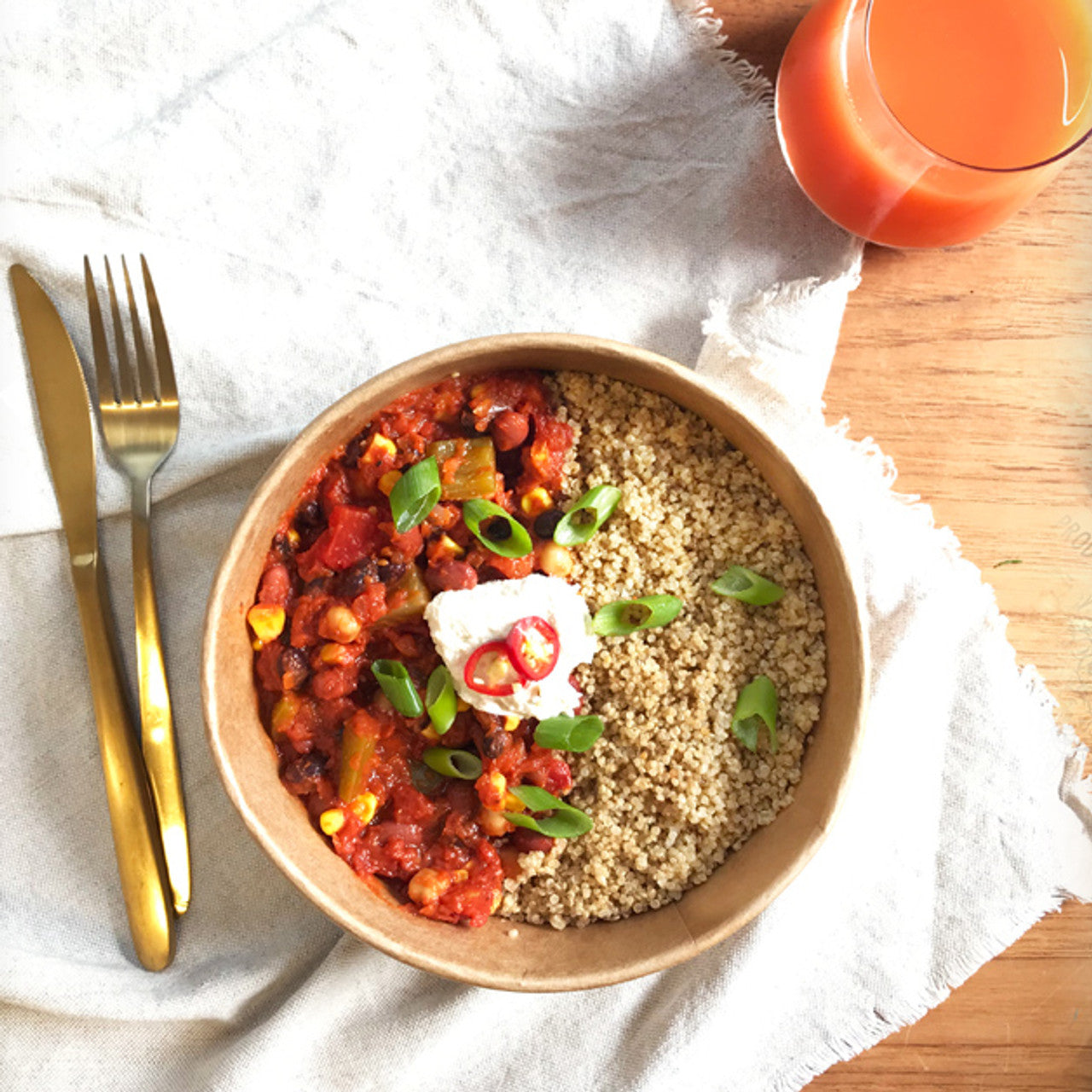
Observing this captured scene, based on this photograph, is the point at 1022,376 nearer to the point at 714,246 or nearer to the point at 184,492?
the point at 714,246

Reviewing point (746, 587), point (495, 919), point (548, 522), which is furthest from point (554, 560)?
point (495, 919)

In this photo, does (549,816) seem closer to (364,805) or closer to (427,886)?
(427,886)

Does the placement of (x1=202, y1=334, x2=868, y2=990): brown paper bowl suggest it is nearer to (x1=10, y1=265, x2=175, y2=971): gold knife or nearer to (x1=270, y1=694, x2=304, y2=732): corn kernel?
(x1=270, y1=694, x2=304, y2=732): corn kernel

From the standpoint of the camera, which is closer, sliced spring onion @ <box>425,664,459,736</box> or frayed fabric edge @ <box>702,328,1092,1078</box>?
sliced spring onion @ <box>425,664,459,736</box>

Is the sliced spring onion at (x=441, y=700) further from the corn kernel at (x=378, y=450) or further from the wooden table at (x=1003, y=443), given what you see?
the wooden table at (x=1003, y=443)

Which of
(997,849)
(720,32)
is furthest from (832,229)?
(997,849)

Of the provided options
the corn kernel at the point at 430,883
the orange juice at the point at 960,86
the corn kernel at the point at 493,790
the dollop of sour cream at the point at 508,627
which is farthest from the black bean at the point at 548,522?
the orange juice at the point at 960,86

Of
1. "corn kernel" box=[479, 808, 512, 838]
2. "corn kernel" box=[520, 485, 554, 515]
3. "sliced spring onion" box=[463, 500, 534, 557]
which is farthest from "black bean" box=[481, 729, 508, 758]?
"corn kernel" box=[520, 485, 554, 515]
